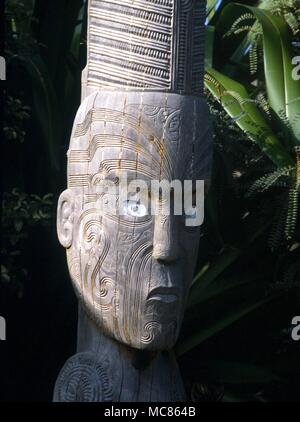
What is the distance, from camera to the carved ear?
5.02 m

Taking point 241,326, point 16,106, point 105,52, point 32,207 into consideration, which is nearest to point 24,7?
point 16,106

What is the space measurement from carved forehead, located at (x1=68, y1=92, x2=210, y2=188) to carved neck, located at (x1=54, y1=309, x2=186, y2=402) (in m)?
0.73

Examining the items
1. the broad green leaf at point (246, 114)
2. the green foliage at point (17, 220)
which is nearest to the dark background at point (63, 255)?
the green foliage at point (17, 220)

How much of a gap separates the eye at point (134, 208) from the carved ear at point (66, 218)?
0.88 feet

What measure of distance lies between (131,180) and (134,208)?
12 centimetres

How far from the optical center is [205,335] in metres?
6.42

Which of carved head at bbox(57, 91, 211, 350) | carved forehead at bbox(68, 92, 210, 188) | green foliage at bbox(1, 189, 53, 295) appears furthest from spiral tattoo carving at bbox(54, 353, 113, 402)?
green foliage at bbox(1, 189, 53, 295)

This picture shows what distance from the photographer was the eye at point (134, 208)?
4875mm

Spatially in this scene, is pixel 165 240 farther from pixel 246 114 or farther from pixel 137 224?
pixel 246 114

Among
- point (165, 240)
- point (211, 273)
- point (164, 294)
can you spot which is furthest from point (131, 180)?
point (211, 273)

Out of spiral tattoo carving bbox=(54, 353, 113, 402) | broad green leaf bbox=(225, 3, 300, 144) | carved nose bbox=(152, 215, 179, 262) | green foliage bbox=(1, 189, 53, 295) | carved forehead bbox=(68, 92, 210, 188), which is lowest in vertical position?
spiral tattoo carving bbox=(54, 353, 113, 402)

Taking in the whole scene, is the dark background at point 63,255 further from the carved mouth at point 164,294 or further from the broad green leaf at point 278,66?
the carved mouth at point 164,294

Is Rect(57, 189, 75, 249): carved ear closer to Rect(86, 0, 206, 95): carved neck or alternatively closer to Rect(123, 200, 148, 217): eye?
Rect(123, 200, 148, 217): eye

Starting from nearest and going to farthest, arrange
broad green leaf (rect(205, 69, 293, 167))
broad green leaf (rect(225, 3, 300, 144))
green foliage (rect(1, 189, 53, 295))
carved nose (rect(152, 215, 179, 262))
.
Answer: carved nose (rect(152, 215, 179, 262)), broad green leaf (rect(205, 69, 293, 167)), green foliage (rect(1, 189, 53, 295)), broad green leaf (rect(225, 3, 300, 144))
